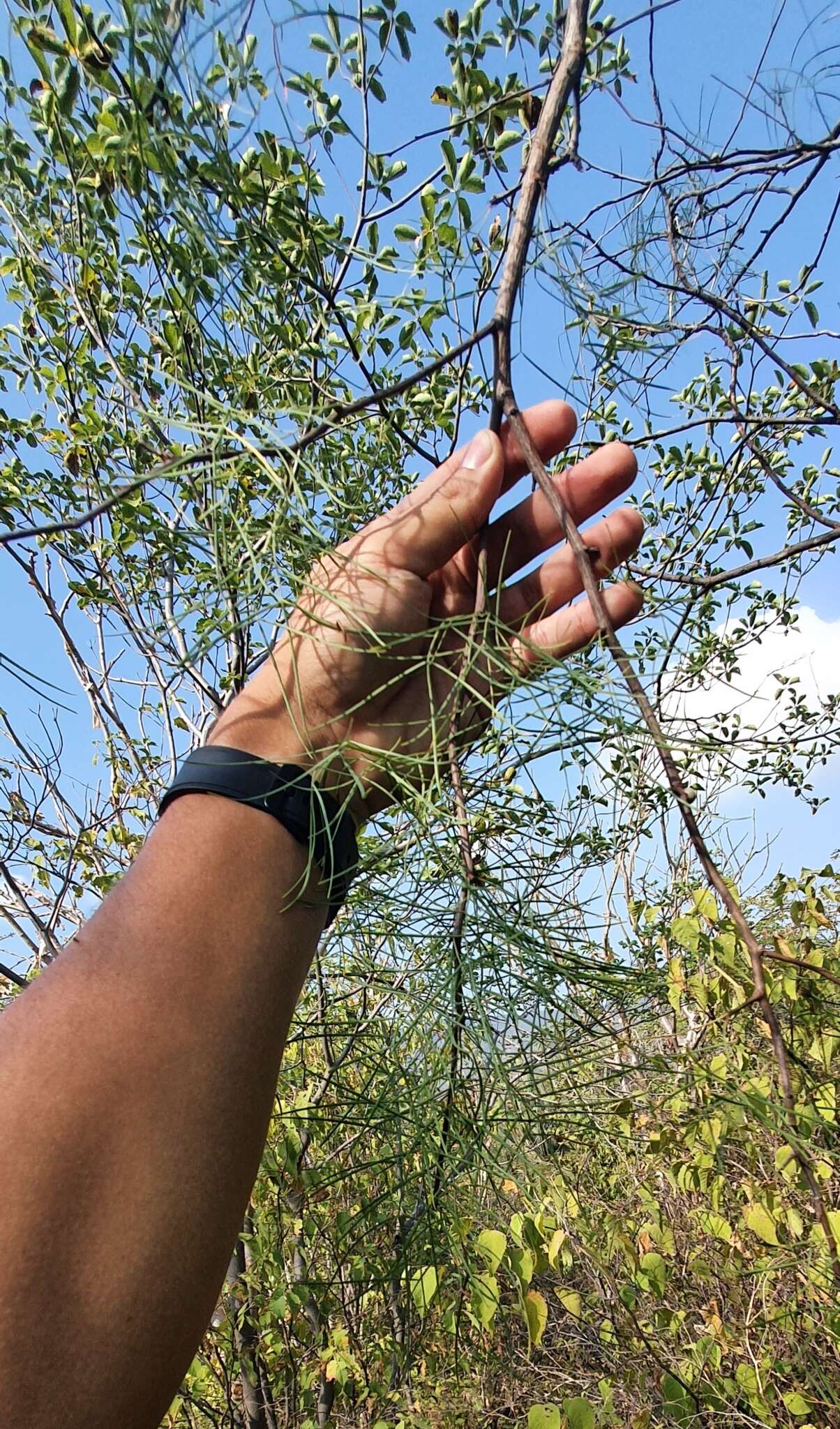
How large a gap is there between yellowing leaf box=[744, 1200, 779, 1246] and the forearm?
3.08 feet

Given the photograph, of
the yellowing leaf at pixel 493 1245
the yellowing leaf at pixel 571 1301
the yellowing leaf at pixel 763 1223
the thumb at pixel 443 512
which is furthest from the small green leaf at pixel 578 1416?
the thumb at pixel 443 512

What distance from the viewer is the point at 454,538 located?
0.69 meters

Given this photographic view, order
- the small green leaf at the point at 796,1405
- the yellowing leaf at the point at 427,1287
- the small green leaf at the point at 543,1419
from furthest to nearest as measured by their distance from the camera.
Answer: the small green leaf at the point at 796,1405, the small green leaf at the point at 543,1419, the yellowing leaf at the point at 427,1287

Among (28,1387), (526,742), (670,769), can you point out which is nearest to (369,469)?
(526,742)

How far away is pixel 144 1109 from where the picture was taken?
1.75 ft

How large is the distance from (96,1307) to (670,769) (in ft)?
1.29

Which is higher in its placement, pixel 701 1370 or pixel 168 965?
pixel 168 965

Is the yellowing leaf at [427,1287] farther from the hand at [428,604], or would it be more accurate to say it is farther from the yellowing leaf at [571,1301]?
the yellowing leaf at [571,1301]

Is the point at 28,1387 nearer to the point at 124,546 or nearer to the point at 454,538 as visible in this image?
the point at 454,538

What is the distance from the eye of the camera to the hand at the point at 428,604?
636 mm

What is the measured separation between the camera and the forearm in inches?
18.6

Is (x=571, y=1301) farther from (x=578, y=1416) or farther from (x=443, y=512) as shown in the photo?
(x=443, y=512)

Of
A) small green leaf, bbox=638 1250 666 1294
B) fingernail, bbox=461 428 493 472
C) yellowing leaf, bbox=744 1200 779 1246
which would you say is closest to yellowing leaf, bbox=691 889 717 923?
yellowing leaf, bbox=744 1200 779 1246

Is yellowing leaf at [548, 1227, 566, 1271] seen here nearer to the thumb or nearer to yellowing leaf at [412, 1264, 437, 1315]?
yellowing leaf at [412, 1264, 437, 1315]
